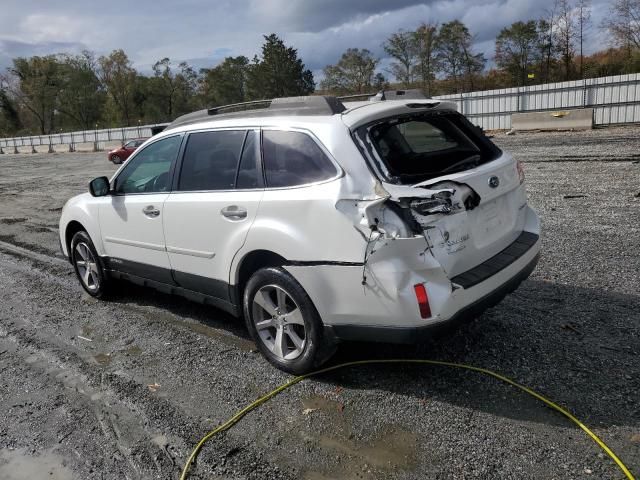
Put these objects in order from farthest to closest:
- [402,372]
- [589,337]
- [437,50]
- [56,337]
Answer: [437,50] → [56,337] → [589,337] → [402,372]

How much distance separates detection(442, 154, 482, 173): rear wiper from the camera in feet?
11.8

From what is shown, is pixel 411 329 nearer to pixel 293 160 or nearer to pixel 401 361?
pixel 401 361

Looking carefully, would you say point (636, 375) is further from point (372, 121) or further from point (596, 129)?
point (596, 129)

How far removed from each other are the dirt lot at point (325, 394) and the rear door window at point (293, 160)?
4.56 feet

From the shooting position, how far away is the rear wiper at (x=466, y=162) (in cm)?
361

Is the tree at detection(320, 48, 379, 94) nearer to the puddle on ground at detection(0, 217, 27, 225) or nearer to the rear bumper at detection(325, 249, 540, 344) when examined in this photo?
the puddle on ground at detection(0, 217, 27, 225)

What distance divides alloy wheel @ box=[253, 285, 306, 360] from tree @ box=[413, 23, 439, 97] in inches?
1625

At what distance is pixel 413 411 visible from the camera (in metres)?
3.25

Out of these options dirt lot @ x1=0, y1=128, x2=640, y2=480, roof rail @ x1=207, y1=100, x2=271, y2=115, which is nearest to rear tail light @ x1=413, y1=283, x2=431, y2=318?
dirt lot @ x1=0, y1=128, x2=640, y2=480

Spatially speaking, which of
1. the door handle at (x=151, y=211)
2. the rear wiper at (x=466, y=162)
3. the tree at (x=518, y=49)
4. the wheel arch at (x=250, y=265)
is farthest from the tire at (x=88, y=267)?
the tree at (x=518, y=49)

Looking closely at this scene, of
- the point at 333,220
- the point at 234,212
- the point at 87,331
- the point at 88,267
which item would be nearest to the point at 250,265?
the point at 234,212

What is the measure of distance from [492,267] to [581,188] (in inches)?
286

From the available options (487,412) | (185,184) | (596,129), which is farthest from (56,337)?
(596,129)

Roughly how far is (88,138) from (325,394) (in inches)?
1913
